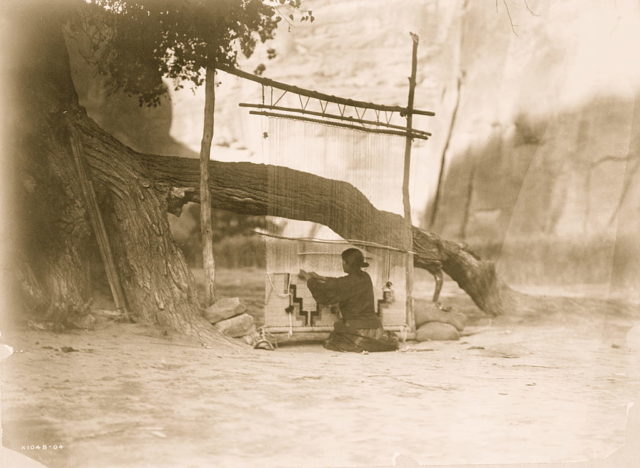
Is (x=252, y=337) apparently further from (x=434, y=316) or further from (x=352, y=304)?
(x=434, y=316)

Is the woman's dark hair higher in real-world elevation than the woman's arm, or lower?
higher

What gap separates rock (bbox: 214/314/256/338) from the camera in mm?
5945

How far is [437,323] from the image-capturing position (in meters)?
6.62

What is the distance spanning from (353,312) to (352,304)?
62 millimetres

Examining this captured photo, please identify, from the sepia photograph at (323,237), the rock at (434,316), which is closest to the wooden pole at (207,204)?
the sepia photograph at (323,237)

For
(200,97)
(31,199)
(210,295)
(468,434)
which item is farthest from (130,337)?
(200,97)

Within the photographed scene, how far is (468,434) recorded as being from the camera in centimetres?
479

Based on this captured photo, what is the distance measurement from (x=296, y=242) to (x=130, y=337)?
1427mm

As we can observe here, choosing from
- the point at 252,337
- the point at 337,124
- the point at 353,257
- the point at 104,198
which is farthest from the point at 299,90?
the point at 252,337

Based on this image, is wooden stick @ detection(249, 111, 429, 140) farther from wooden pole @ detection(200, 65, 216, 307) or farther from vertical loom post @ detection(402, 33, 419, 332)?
wooden pole @ detection(200, 65, 216, 307)

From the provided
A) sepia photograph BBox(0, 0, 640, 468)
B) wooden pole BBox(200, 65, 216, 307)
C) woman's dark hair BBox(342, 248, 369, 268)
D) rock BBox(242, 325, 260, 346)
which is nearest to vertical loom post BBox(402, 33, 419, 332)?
sepia photograph BBox(0, 0, 640, 468)

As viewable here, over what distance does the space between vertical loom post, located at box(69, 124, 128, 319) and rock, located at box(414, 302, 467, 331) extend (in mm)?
2427

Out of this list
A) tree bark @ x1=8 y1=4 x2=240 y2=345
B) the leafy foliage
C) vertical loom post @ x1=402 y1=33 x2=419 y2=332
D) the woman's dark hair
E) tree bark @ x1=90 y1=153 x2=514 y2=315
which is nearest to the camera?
tree bark @ x1=8 y1=4 x2=240 y2=345

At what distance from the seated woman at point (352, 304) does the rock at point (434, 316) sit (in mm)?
574
